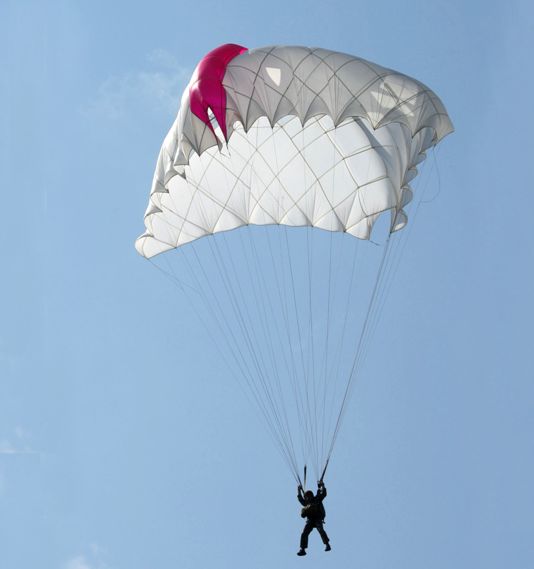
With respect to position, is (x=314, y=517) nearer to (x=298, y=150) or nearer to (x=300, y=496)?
(x=300, y=496)

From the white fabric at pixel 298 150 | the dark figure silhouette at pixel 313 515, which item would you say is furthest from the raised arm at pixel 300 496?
the white fabric at pixel 298 150

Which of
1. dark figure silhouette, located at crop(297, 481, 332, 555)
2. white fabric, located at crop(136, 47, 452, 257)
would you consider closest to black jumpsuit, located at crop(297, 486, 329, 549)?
dark figure silhouette, located at crop(297, 481, 332, 555)

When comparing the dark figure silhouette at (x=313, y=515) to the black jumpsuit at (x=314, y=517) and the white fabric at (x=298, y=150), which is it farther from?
the white fabric at (x=298, y=150)

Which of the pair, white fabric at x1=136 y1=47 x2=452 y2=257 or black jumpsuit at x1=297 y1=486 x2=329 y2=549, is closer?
white fabric at x1=136 y1=47 x2=452 y2=257

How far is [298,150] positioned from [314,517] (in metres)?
8.47

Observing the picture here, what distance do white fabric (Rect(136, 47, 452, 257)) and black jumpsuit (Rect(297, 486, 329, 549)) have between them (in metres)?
6.33

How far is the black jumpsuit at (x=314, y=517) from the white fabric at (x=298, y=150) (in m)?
6.33

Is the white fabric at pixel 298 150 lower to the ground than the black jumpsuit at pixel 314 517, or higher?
higher

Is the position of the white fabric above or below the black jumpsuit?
above

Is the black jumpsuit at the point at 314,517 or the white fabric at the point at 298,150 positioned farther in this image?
the black jumpsuit at the point at 314,517

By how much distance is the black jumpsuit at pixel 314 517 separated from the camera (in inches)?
1038

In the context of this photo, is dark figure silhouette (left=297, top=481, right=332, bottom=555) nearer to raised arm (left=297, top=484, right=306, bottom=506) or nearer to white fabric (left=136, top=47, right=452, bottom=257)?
raised arm (left=297, top=484, right=306, bottom=506)

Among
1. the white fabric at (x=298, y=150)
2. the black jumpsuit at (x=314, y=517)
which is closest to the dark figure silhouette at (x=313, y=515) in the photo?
the black jumpsuit at (x=314, y=517)

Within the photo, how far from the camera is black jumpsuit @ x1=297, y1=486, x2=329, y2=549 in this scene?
86.5 feet
